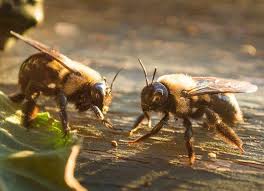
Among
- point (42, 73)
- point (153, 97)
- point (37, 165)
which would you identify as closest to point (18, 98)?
point (42, 73)

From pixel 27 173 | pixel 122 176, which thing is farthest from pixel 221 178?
pixel 27 173

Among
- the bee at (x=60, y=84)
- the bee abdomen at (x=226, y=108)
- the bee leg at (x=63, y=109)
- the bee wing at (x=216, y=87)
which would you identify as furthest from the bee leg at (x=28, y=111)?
the bee abdomen at (x=226, y=108)

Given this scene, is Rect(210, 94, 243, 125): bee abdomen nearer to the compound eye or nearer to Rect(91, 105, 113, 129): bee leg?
the compound eye

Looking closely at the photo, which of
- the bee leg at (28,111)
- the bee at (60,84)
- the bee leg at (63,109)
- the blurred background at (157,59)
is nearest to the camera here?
the blurred background at (157,59)

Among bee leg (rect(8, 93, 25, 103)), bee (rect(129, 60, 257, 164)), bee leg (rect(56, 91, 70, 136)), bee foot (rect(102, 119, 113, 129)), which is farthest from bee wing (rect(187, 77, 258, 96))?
bee leg (rect(8, 93, 25, 103))

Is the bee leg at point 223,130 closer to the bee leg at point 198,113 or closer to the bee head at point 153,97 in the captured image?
the bee leg at point 198,113
